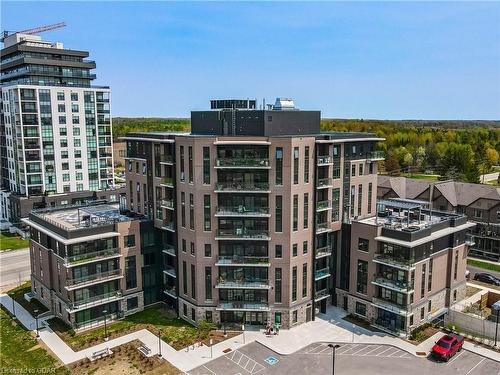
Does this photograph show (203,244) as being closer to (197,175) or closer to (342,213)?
(197,175)

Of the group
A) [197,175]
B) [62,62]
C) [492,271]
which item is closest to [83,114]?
[62,62]

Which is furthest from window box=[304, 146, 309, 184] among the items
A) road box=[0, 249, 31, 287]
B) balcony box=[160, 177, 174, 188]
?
road box=[0, 249, 31, 287]

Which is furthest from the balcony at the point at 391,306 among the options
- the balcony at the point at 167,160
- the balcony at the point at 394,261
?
the balcony at the point at 167,160

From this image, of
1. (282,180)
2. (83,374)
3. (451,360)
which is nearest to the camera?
(83,374)

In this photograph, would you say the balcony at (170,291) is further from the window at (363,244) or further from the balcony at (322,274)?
the window at (363,244)

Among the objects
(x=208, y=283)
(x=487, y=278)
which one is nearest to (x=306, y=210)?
(x=208, y=283)

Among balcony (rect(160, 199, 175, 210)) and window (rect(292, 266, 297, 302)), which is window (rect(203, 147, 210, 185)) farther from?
window (rect(292, 266, 297, 302))
